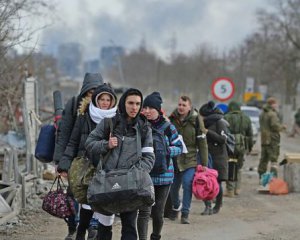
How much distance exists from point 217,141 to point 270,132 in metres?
3.79

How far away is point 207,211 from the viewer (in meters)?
10.0

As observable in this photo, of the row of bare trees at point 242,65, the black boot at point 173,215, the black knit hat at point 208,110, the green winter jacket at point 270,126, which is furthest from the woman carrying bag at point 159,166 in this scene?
the row of bare trees at point 242,65

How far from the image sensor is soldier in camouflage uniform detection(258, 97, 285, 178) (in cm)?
1367

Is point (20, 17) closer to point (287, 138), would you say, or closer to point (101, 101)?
point (101, 101)

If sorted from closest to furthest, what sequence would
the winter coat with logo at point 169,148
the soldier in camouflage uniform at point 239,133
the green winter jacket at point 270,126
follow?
1. the winter coat with logo at point 169,148
2. the soldier in camouflage uniform at point 239,133
3. the green winter jacket at point 270,126

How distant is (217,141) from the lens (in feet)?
33.9

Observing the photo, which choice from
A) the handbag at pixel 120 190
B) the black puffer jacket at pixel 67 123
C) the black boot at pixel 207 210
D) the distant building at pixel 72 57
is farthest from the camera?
the distant building at pixel 72 57

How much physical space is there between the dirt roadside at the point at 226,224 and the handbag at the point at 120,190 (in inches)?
95.2

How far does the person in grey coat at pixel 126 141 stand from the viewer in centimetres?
579

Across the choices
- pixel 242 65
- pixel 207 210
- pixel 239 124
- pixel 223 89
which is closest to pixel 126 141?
pixel 207 210

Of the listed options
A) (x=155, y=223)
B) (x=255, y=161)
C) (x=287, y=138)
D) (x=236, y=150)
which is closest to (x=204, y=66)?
(x=287, y=138)

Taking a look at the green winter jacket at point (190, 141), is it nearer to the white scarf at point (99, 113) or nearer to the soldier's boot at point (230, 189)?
the white scarf at point (99, 113)

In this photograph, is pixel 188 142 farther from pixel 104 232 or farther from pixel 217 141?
pixel 104 232

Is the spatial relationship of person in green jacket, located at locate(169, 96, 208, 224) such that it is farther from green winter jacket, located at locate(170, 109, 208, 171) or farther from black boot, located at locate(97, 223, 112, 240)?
black boot, located at locate(97, 223, 112, 240)
